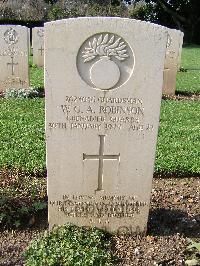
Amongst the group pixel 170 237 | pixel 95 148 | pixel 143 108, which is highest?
pixel 143 108

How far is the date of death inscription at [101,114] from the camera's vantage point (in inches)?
133

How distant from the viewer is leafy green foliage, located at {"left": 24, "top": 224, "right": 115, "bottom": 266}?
3.27 meters

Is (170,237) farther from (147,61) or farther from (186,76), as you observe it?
(186,76)

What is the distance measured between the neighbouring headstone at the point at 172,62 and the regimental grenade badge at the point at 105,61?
8021mm

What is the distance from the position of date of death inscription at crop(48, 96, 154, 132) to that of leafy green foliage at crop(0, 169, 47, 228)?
3.22ft

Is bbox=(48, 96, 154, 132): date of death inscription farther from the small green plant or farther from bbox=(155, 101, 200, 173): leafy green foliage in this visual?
bbox=(155, 101, 200, 173): leafy green foliage

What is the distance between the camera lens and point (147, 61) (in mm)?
3266

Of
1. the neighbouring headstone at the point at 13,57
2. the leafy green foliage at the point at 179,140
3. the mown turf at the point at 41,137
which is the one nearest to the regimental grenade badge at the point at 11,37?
the neighbouring headstone at the point at 13,57

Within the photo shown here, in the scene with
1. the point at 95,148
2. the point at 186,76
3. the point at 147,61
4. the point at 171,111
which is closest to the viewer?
the point at 147,61

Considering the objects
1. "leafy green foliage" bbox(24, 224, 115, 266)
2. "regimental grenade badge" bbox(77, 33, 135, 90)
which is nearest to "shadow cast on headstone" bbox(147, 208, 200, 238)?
"leafy green foliage" bbox(24, 224, 115, 266)

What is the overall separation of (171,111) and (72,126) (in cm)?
566

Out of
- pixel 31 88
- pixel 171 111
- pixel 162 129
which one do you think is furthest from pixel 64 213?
pixel 31 88

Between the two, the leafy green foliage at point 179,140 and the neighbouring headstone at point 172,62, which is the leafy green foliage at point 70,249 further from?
the neighbouring headstone at point 172,62

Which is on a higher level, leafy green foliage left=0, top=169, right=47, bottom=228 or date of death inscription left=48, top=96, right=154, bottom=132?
date of death inscription left=48, top=96, right=154, bottom=132
